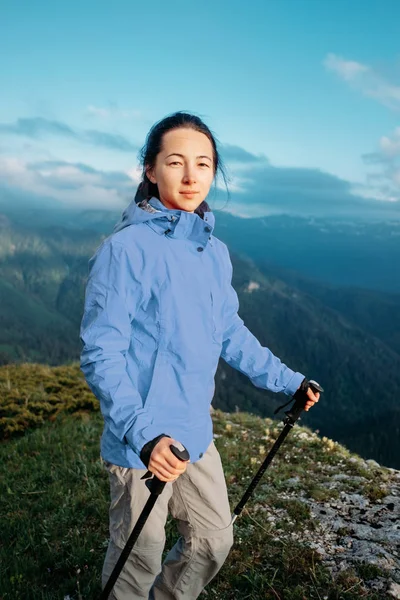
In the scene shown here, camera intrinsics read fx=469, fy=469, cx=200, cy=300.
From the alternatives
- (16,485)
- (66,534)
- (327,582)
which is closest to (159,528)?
(327,582)

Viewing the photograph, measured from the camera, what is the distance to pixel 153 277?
10.2 ft

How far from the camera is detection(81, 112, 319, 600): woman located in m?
2.84

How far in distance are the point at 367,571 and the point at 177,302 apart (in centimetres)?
333

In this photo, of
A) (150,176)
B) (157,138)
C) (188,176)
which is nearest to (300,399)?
(188,176)

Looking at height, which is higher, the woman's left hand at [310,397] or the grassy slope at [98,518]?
the woman's left hand at [310,397]

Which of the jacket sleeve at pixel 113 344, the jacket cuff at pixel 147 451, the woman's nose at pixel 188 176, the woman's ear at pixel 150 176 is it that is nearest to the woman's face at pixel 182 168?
the woman's nose at pixel 188 176

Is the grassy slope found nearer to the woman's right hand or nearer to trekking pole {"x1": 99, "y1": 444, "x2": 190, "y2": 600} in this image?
trekking pole {"x1": 99, "y1": 444, "x2": 190, "y2": 600}

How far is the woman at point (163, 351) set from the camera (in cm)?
284

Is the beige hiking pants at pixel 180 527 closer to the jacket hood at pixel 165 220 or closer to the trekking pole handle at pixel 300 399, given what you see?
the trekking pole handle at pixel 300 399

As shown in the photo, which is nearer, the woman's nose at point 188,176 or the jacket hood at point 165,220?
the jacket hood at point 165,220

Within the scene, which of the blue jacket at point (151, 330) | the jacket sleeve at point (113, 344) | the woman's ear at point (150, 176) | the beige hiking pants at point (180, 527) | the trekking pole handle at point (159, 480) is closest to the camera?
the trekking pole handle at point (159, 480)

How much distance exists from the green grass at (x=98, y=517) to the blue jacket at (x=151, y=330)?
2.11 meters

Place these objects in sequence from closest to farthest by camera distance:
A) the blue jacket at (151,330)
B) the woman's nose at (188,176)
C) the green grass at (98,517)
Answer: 1. the blue jacket at (151,330)
2. the woman's nose at (188,176)
3. the green grass at (98,517)

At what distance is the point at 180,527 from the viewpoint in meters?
3.64
